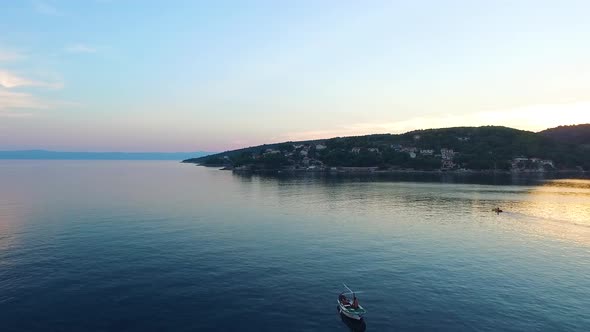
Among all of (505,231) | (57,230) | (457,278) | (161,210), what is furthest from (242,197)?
(457,278)

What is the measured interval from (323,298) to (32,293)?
42.5 meters

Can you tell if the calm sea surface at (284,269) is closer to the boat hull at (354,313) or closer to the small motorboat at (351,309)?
the boat hull at (354,313)

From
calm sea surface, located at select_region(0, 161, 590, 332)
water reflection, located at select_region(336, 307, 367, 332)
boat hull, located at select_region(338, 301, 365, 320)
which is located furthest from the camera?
calm sea surface, located at select_region(0, 161, 590, 332)

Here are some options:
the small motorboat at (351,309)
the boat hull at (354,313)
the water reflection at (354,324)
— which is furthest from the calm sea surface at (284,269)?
the small motorboat at (351,309)

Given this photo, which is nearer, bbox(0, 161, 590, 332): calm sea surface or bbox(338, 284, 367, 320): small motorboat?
bbox(338, 284, 367, 320): small motorboat

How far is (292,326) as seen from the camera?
43.6 meters

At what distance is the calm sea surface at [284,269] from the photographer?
4578 cm

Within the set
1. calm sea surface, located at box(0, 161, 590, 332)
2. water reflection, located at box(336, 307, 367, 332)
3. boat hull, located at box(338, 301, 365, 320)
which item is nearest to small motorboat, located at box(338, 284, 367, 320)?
boat hull, located at box(338, 301, 365, 320)

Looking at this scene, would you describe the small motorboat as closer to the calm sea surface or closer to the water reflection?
the water reflection

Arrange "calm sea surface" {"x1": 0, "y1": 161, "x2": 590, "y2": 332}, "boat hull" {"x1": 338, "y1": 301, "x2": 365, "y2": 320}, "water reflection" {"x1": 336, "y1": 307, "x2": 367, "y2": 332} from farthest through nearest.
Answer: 1. "calm sea surface" {"x1": 0, "y1": 161, "x2": 590, "y2": 332}
2. "boat hull" {"x1": 338, "y1": 301, "x2": 365, "y2": 320}
3. "water reflection" {"x1": 336, "y1": 307, "x2": 367, "y2": 332}

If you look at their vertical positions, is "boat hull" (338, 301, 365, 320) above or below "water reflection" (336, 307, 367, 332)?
above

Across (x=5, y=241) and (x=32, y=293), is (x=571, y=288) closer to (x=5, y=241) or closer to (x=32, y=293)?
(x=32, y=293)

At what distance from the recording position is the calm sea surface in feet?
150

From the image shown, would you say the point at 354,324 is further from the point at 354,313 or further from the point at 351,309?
the point at 351,309
